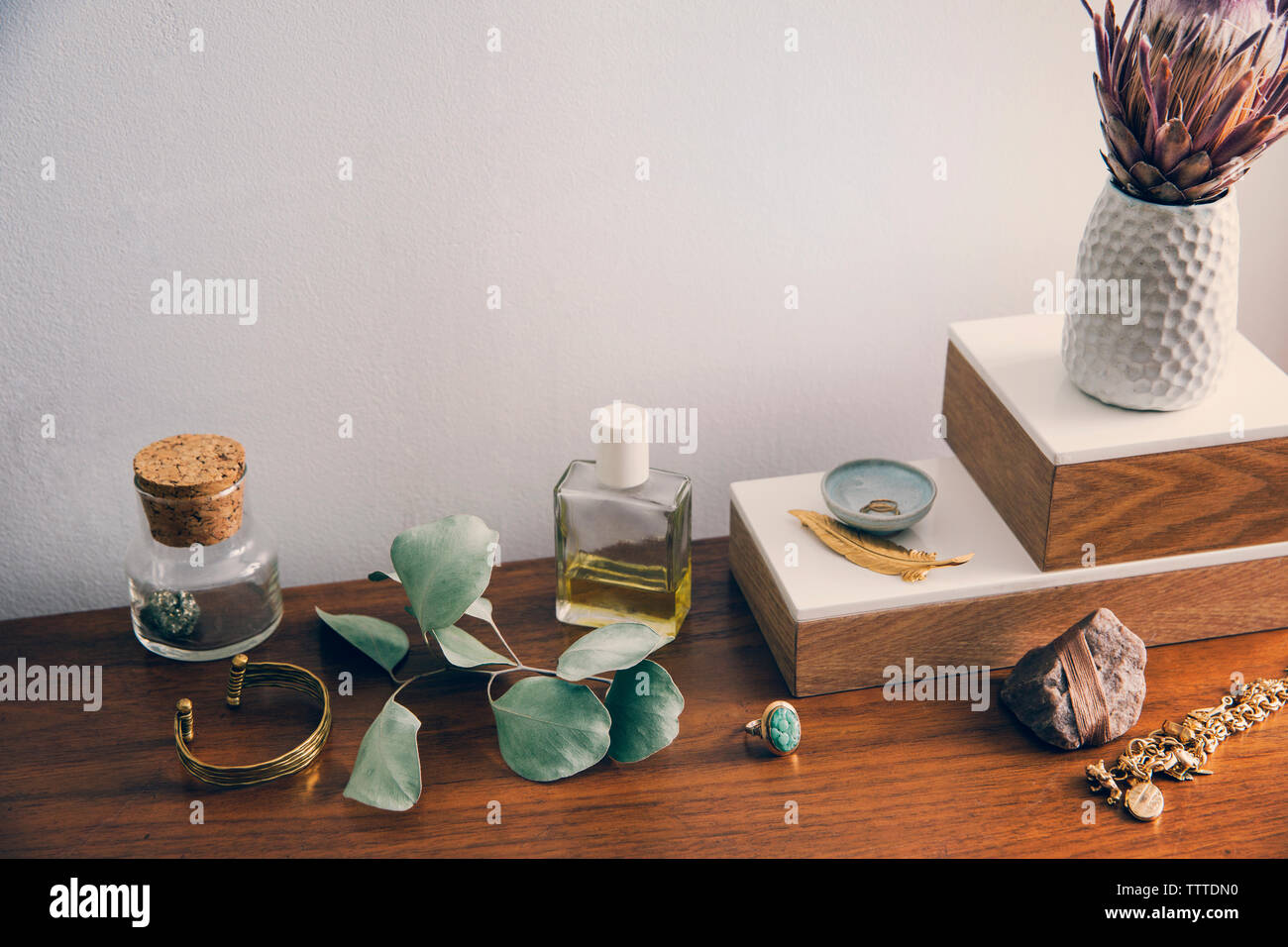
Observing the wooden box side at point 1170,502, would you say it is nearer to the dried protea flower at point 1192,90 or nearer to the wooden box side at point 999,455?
the wooden box side at point 999,455

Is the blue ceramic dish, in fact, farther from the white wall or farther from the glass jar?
the glass jar

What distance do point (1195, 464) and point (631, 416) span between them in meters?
0.46

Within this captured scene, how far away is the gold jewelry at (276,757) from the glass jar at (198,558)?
58mm

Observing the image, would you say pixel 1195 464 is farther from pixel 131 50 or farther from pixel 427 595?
pixel 131 50

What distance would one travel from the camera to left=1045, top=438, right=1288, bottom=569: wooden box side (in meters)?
0.88

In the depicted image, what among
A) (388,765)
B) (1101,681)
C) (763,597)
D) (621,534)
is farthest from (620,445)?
(1101,681)

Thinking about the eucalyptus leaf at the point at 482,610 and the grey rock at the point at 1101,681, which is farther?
the eucalyptus leaf at the point at 482,610

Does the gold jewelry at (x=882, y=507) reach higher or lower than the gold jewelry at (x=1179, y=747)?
higher

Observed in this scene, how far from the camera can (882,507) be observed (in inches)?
38.2

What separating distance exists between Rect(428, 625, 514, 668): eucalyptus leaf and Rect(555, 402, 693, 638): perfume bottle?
9cm

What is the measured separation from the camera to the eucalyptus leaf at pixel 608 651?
0.86 meters

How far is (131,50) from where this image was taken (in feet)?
2.87

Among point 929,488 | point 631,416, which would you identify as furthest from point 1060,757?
point 631,416

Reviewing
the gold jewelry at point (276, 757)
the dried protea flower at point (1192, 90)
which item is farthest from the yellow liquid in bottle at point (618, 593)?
the dried protea flower at point (1192, 90)
